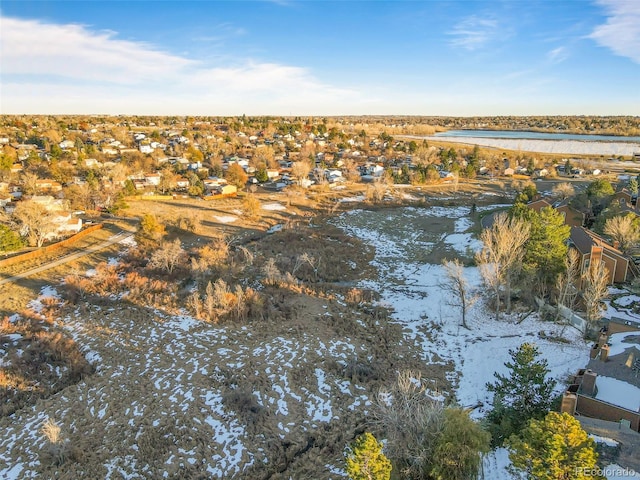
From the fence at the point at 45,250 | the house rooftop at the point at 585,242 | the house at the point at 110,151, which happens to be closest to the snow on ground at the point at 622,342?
the house rooftop at the point at 585,242

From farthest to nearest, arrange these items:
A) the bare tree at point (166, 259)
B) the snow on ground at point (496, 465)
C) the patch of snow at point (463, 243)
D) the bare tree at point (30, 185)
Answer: the bare tree at point (30, 185) → the patch of snow at point (463, 243) → the bare tree at point (166, 259) → the snow on ground at point (496, 465)

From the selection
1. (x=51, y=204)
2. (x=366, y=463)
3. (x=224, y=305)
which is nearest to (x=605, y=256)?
(x=366, y=463)

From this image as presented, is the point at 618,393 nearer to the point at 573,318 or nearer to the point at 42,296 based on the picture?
the point at 573,318

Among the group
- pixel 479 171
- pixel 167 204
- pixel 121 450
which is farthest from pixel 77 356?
pixel 479 171

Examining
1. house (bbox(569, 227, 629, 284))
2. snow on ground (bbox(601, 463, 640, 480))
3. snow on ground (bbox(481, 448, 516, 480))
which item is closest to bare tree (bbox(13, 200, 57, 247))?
snow on ground (bbox(481, 448, 516, 480))

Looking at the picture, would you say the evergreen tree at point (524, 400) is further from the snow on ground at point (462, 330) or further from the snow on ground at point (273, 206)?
the snow on ground at point (273, 206)

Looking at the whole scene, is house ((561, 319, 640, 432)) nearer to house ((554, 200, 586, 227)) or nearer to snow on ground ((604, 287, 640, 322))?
snow on ground ((604, 287, 640, 322))

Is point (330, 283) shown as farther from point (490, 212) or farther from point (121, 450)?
point (490, 212)
